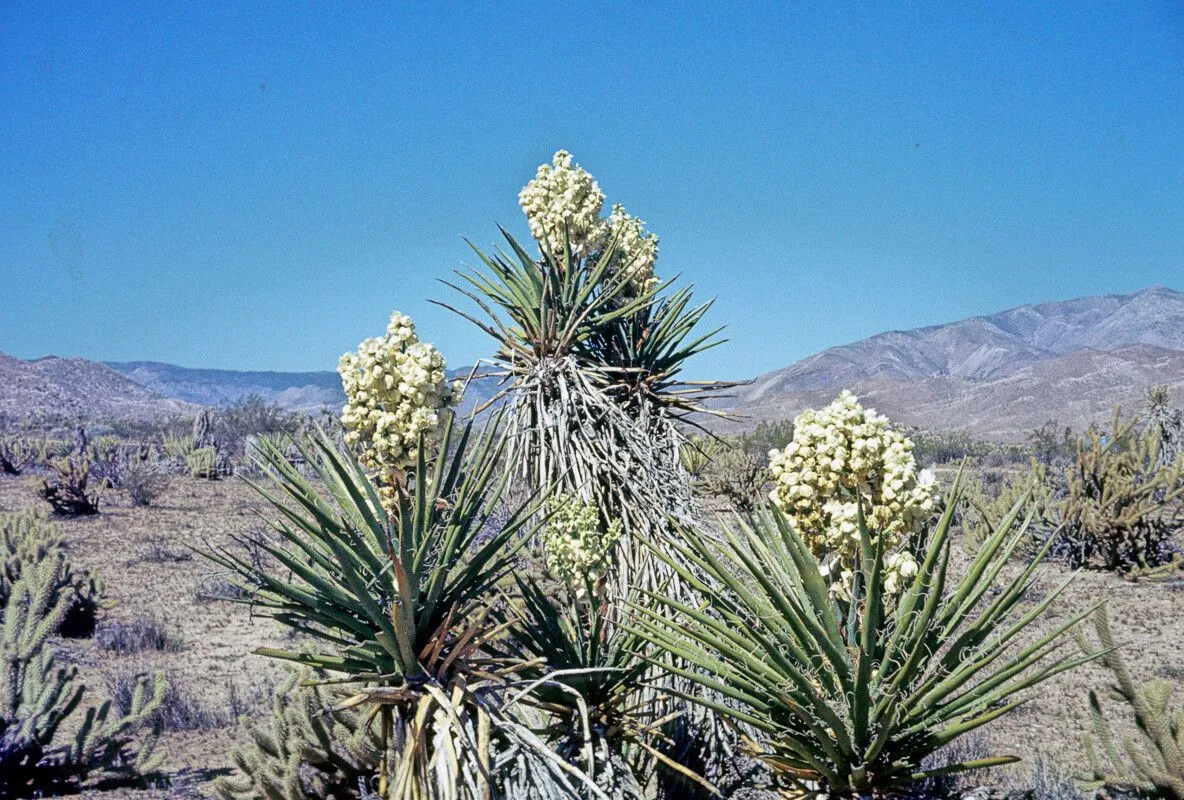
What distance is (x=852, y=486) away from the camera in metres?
2.43

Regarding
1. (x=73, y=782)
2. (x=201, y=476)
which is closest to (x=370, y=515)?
(x=73, y=782)

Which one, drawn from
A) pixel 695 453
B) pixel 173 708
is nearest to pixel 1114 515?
pixel 695 453

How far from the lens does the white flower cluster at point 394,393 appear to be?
2.89m

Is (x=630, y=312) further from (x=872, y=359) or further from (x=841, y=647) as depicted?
(x=872, y=359)

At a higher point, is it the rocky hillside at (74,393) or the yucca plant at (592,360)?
the rocky hillside at (74,393)

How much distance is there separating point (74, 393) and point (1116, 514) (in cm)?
8549

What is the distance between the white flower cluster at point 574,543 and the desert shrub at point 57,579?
272 inches

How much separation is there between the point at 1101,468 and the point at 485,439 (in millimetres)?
11792

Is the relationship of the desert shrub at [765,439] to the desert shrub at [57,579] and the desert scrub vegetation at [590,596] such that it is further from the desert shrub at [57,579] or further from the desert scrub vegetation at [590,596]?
the desert scrub vegetation at [590,596]

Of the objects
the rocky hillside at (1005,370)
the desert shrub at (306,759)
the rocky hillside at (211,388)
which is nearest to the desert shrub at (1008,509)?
the rocky hillside at (1005,370)

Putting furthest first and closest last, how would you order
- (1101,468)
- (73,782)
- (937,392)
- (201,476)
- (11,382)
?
(937,392) < (11,382) < (201,476) < (1101,468) < (73,782)

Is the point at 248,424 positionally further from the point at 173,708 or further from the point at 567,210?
the point at 567,210

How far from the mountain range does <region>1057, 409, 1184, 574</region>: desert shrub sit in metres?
3.95

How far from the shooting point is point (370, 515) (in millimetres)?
2658
